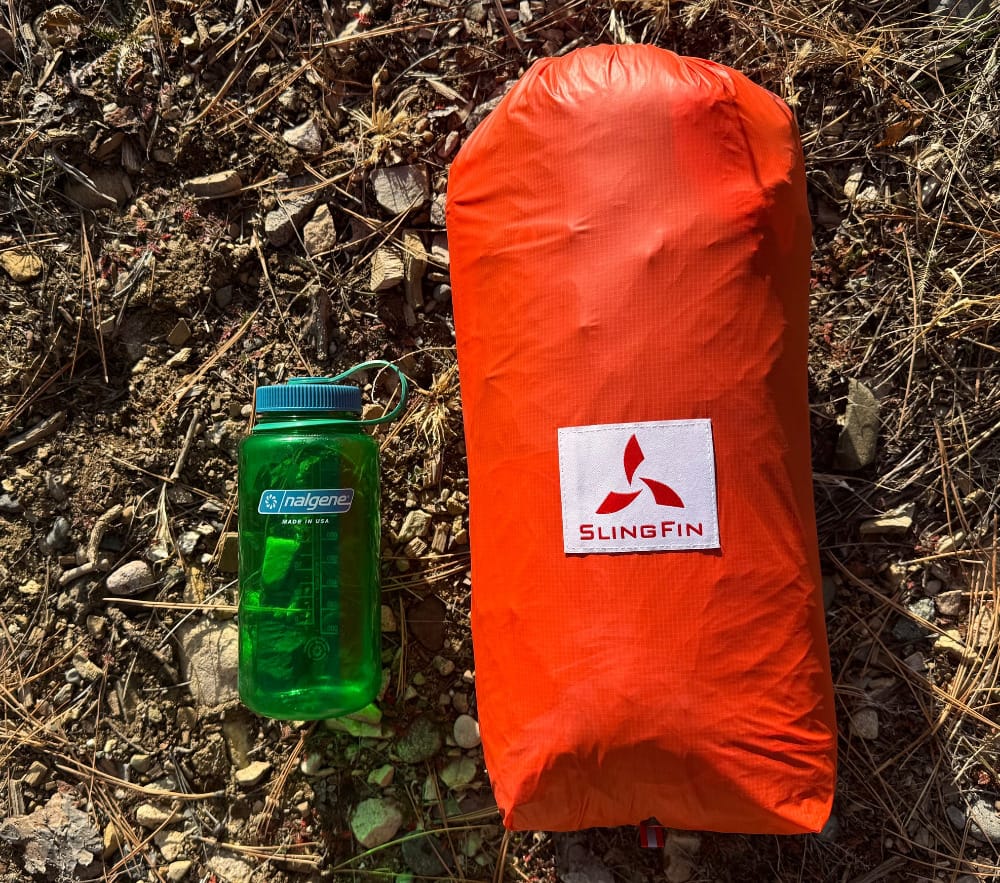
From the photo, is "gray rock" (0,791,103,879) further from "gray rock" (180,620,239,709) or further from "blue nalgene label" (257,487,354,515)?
"blue nalgene label" (257,487,354,515)

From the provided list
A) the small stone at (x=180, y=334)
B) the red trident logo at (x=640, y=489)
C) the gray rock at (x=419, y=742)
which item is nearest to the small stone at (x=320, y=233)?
the small stone at (x=180, y=334)

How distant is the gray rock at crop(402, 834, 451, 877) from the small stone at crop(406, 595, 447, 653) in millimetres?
438

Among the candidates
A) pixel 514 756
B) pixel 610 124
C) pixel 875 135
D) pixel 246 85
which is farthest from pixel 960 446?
pixel 246 85

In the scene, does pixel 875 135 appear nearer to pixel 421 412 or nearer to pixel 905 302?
pixel 905 302

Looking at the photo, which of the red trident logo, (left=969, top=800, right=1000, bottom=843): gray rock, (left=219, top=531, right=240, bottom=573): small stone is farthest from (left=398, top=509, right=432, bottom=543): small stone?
(left=969, top=800, right=1000, bottom=843): gray rock

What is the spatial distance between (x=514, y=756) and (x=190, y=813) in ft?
Result: 3.06

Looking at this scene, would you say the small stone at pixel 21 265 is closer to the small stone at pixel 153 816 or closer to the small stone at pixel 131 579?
the small stone at pixel 131 579

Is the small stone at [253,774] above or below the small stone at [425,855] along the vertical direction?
above

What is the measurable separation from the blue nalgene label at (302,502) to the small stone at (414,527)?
246mm

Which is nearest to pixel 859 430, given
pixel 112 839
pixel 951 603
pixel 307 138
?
pixel 951 603

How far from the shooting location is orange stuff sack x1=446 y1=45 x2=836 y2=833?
1.24 meters

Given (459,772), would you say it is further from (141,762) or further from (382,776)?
(141,762)

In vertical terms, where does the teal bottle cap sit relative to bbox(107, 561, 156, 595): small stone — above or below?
above

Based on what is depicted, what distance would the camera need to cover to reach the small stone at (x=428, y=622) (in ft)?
5.75
